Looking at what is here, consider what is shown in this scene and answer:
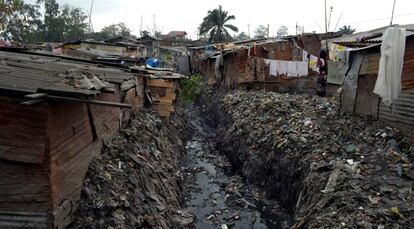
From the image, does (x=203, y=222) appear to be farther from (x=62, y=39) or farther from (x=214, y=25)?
(x=62, y=39)

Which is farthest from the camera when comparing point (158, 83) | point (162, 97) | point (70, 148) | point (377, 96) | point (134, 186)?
point (162, 97)

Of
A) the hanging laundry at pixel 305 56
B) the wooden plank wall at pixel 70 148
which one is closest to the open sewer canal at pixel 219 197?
the wooden plank wall at pixel 70 148

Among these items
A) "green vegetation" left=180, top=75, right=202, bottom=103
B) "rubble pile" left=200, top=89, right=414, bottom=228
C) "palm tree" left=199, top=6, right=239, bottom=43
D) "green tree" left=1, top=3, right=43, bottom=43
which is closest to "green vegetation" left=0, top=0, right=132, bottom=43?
"green tree" left=1, top=3, right=43, bottom=43

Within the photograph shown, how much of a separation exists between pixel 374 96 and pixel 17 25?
45073 mm

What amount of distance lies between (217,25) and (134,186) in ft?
130

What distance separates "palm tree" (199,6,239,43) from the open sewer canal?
108 feet

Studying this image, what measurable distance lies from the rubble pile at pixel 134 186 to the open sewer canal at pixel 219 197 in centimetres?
67

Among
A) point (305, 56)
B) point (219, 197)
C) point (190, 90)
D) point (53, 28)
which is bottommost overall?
point (219, 197)

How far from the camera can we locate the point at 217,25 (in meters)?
43.9

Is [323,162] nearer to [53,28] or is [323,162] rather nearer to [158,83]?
[158,83]

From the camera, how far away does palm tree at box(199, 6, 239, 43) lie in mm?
43303

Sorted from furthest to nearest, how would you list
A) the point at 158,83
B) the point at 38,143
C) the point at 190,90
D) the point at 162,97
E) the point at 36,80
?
1. the point at 190,90
2. the point at 162,97
3. the point at 158,83
4. the point at 36,80
5. the point at 38,143

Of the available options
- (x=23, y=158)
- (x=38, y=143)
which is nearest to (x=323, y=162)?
(x=38, y=143)

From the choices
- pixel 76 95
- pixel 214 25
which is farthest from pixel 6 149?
pixel 214 25
